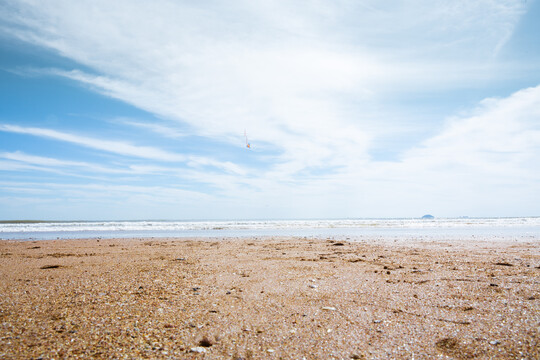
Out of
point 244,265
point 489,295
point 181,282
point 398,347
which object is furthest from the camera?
point 244,265

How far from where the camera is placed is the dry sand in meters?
3.40

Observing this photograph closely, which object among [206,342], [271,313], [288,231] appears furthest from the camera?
[288,231]

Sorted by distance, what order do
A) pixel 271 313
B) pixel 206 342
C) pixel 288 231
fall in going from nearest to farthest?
pixel 206 342, pixel 271 313, pixel 288 231

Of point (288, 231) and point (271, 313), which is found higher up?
point (271, 313)

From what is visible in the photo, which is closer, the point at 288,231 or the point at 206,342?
the point at 206,342

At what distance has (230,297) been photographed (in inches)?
210

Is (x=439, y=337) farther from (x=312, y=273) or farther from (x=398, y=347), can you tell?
(x=312, y=273)

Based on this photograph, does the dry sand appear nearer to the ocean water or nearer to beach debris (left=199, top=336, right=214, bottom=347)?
beach debris (left=199, top=336, right=214, bottom=347)

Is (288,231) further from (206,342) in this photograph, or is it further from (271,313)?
(206,342)

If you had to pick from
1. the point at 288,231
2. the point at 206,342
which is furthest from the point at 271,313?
the point at 288,231

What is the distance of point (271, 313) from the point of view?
4566 mm

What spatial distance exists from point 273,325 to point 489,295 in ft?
13.2

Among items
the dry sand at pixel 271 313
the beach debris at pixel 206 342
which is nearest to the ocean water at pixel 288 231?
the dry sand at pixel 271 313

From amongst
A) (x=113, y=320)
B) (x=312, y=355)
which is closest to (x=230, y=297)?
(x=113, y=320)
